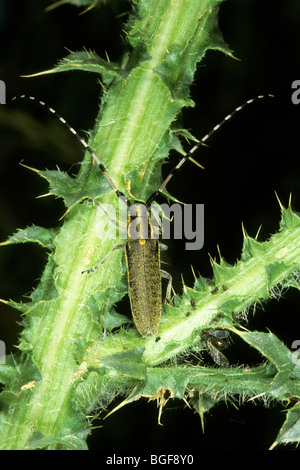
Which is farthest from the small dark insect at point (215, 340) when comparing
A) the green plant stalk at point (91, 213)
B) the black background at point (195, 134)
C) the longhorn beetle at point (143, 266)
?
the black background at point (195, 134)

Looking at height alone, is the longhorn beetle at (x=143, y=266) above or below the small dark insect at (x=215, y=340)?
above

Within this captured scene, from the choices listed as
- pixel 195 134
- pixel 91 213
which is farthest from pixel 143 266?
pixel 195 134

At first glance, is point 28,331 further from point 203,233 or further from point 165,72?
point 203,233

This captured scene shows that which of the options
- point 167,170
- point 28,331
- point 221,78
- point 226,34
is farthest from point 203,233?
point 28,331

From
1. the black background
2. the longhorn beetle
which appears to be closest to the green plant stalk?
the longhorn beetle

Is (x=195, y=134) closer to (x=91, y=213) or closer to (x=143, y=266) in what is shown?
(x=143, y=266)

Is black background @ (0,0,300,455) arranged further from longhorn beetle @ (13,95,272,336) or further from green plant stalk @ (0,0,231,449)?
green plant stalk @ (0,0,231,449)

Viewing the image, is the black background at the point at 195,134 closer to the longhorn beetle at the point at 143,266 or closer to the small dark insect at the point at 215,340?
the longhorn beetle at the point at 143,266
